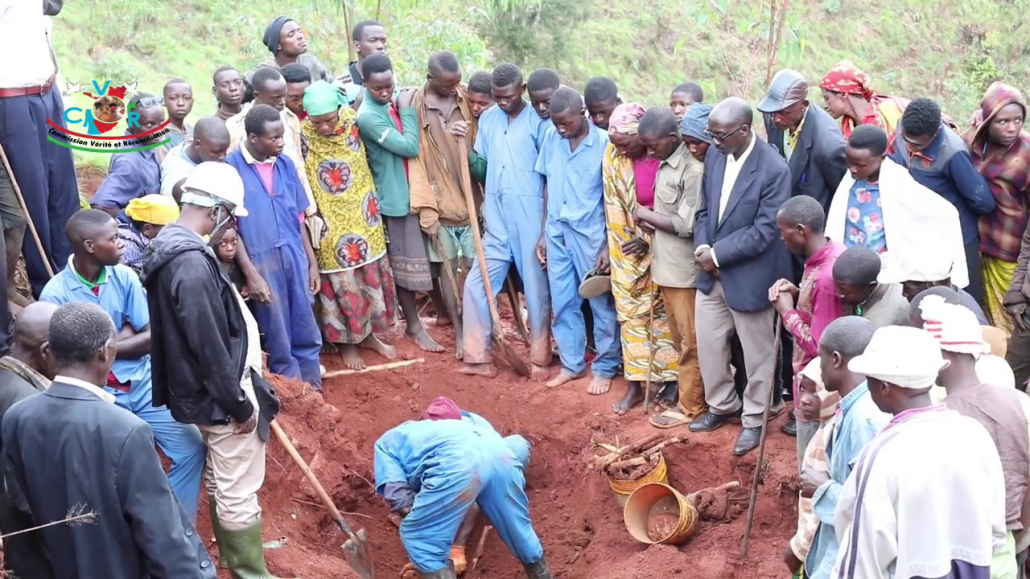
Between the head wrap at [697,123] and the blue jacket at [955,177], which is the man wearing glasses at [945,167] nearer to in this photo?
the blue jacket at [955,177]

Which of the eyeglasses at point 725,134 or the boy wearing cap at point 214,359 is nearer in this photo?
the boy wearing cap at point 214,359

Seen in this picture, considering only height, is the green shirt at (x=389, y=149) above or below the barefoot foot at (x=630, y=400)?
above

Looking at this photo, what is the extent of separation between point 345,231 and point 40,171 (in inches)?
81.1

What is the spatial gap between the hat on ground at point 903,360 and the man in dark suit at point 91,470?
7.62 ft

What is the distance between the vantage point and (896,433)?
337cm

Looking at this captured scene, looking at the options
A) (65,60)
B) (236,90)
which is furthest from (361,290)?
(65,60)

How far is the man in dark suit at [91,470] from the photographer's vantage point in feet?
11.4

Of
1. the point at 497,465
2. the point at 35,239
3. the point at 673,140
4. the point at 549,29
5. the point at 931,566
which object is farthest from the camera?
the point at 549,29

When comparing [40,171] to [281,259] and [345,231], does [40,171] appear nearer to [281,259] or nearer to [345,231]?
[281,259]

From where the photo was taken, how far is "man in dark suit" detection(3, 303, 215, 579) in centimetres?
346

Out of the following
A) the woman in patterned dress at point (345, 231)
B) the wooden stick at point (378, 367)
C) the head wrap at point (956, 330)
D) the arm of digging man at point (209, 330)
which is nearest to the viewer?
the head wrap at point (956, 330)

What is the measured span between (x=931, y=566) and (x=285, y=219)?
15.6ft

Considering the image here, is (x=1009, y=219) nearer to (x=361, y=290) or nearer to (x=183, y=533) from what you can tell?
(x=361, y=290)

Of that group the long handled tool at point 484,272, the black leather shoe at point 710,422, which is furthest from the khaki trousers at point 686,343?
the long handled tool at point 484,272
